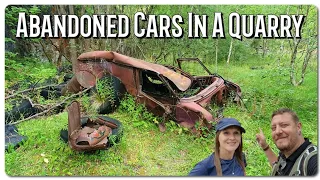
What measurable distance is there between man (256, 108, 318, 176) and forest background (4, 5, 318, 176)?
29.2 inches

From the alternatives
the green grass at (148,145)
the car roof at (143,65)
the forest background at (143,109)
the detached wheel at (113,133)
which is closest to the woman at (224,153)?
the forest background at (143,109)

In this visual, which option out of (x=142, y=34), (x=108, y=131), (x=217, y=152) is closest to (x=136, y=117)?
(x=108, y=131)

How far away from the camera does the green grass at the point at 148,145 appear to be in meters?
3.05

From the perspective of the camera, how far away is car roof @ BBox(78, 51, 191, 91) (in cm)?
397

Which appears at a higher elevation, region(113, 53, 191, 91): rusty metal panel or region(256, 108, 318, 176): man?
region(113, 53, 191, 91): rusty metal panel

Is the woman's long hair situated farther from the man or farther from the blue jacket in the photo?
the man

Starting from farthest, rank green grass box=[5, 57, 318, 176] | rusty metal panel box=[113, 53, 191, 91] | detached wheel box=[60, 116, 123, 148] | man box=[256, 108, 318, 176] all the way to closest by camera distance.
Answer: rusty metal panel box=[113, 53, 191, 91], detached wheel box=[60, 116, 123, 148], green grass box=[5, 57, 318, 176], man box=[256, 108, 318, 176]

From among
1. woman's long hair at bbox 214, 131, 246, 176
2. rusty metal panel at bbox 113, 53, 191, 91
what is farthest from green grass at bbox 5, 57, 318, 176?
woman's long hair at bbox 214, 131, 246, 176

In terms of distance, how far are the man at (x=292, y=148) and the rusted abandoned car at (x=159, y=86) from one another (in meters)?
1.62

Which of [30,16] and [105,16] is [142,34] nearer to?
[105,16]

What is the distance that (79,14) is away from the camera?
324cm

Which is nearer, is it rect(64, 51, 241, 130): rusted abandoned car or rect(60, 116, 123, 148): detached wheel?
rect(60, 116, 123, 148): detached wheel

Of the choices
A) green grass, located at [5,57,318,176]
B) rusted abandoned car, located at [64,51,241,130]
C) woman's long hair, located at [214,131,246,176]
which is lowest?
green grass, located at [5,57,318,176]

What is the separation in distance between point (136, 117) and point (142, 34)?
121 centimetres
